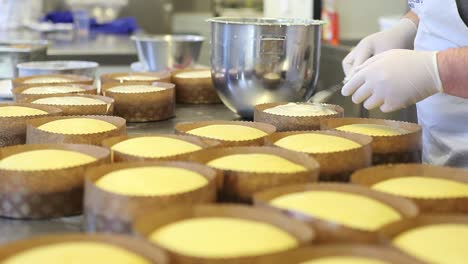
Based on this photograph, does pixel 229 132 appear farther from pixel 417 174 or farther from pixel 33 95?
pixel 33 95

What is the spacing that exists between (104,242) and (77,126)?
684mm

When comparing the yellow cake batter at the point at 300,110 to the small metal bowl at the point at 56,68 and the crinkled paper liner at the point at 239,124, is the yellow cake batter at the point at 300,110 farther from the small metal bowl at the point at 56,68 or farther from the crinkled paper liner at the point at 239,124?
the small metal bowl at the point at 56,68

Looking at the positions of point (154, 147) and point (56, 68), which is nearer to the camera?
point (154, 147)

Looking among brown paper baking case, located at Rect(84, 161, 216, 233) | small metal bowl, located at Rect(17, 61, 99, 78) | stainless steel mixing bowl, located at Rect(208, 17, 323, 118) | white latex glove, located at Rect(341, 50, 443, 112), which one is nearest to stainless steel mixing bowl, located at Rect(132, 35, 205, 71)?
small metal bowl, located at Rect(17, 61, 99, 78)

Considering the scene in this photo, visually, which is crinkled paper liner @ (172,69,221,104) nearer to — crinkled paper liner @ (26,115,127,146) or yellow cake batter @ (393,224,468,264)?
crinkled paper liner @ (26,115,127,146)

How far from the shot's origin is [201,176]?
1186 millimetres

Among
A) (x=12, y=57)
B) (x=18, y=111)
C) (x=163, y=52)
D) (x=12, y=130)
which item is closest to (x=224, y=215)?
(x=12, y=130)

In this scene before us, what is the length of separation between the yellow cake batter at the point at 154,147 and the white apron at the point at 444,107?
29.8 inches

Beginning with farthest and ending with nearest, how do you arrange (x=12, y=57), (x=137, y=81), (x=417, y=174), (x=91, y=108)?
(x=12, y=57) < (x=137, y=81) < (x=91, y=108) < (x=417, y=174)

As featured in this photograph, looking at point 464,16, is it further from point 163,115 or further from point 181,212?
point 181,212

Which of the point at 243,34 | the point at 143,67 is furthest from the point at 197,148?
the point at 143,67

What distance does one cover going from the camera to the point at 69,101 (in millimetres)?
1846

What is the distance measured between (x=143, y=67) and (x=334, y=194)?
191 cm

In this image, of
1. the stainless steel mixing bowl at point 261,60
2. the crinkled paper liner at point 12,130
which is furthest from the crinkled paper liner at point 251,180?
the stainless steel mixing bowl at point 261,60
